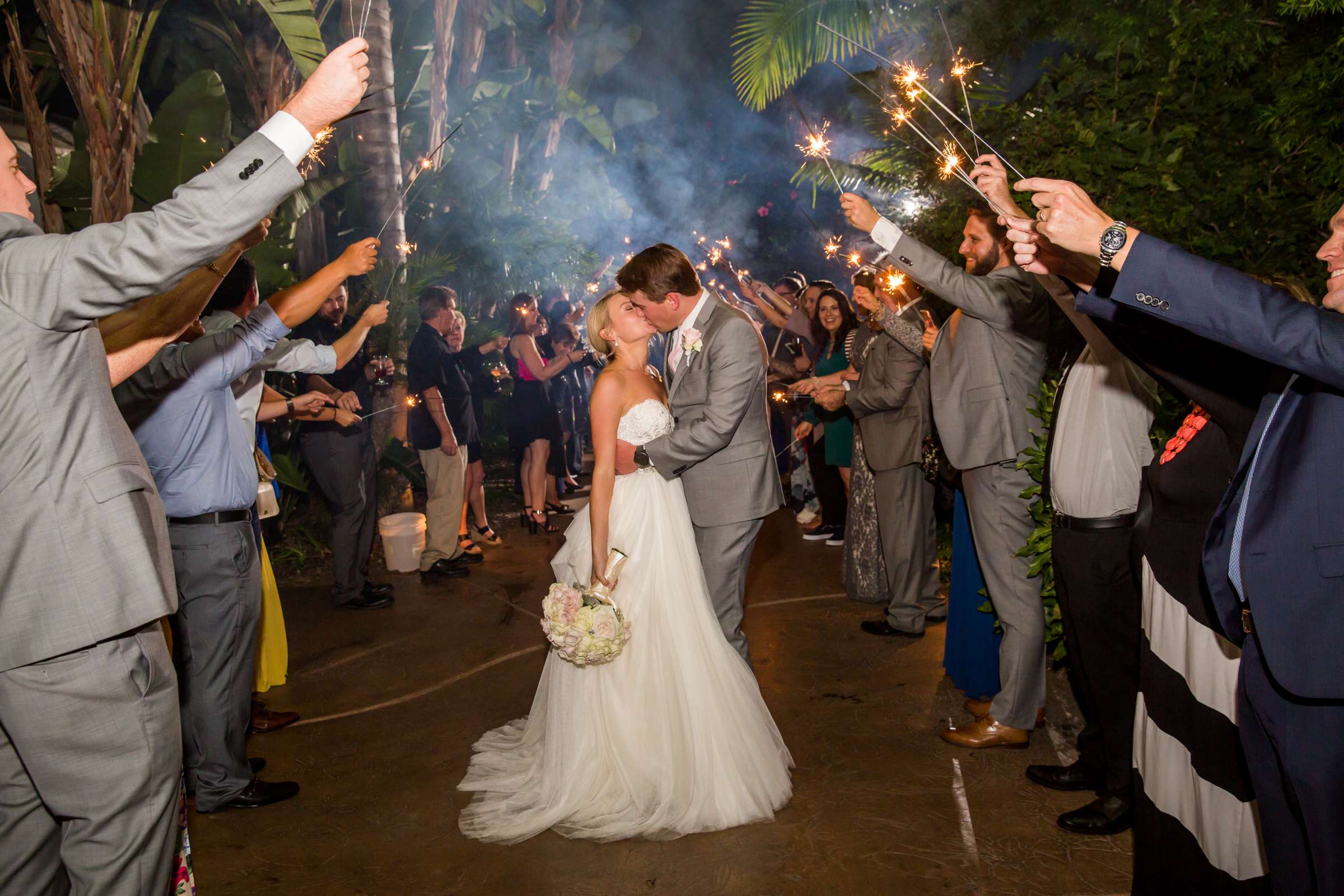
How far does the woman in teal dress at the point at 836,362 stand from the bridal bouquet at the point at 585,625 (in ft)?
12.4

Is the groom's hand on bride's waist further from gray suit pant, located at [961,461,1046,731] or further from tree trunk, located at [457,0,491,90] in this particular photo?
tree trunk, located at [457,0,491,90]

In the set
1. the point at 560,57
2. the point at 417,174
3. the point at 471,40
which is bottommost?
the point at 417,174

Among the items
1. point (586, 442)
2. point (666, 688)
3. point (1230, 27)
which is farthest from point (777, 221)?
point (666, 688)

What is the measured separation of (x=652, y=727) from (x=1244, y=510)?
2180 millimetres

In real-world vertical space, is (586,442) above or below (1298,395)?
below

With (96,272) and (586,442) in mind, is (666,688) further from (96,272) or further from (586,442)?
(586,442)

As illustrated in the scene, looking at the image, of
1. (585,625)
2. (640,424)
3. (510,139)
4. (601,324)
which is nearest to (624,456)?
(640,424)

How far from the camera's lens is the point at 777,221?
18016 millimetres

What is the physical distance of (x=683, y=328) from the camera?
363 centimetres

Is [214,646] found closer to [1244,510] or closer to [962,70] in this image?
[962,70]

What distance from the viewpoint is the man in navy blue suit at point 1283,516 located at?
1.66 metres

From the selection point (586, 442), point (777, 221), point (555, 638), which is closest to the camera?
point (555, 638)

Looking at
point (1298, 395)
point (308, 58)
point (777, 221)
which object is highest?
point (777, 221)

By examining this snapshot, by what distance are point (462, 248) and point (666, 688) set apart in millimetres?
11582
